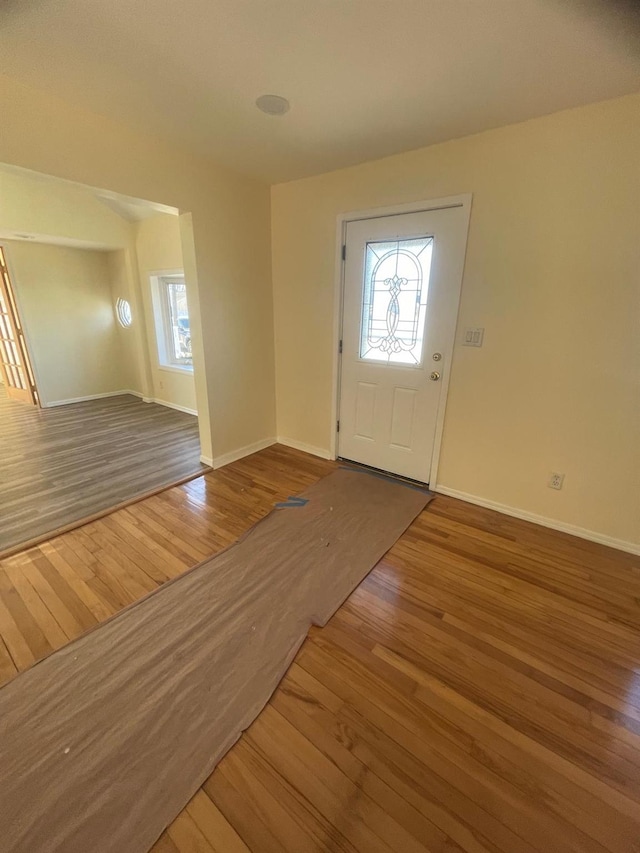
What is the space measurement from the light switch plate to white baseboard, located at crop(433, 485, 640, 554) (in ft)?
3.68

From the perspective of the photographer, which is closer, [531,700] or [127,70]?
[531,700]

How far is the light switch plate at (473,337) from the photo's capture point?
2.38m

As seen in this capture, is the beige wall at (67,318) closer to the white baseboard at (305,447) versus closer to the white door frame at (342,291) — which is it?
the white baseboard at (305,447)

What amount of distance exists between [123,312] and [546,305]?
562cm

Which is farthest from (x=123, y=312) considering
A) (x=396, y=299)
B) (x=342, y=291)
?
(x=396, y=299)

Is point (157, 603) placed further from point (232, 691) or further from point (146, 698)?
point (232, 691)

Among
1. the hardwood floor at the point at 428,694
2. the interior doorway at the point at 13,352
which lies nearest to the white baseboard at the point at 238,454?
the hardwood floor at the point at 428,694

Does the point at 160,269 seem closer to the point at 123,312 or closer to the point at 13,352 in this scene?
the point at 123,312

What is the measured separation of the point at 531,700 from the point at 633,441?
1.56 metres

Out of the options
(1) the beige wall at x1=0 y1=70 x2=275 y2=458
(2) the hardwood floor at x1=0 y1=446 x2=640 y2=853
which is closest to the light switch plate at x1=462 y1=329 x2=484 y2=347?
(2) the hardwood floor at x1=0 y1=446 x2=640 y2=853

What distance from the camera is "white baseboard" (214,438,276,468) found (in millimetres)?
3214

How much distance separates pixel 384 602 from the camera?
5.80 ft

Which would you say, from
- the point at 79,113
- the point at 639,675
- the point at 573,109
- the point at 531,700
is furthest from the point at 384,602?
the point at 79,113

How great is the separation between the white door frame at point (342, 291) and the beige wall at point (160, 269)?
1.99 meters
